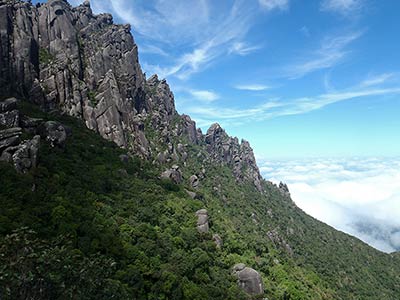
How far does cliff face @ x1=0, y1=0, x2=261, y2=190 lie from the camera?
298ft

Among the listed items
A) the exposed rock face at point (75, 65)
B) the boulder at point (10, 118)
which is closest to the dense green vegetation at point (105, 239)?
the boulder at point (10, 118)

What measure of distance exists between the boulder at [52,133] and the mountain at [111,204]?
0.97 ft

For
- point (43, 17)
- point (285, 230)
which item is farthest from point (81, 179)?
point (285, 230)

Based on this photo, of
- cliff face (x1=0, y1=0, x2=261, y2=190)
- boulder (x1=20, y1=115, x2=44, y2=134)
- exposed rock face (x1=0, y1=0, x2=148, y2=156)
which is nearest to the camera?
boulder (x1=20, y1=115, x2=44, y2=134)

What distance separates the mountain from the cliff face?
0.46m

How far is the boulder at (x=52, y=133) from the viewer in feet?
219

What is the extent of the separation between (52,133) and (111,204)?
21.1 metres

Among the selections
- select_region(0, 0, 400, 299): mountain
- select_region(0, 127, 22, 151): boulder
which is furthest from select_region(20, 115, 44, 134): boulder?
select_region(0, 127, 22, 151): boulder

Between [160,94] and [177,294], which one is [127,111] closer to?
[160,94]

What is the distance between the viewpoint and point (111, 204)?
6059cm

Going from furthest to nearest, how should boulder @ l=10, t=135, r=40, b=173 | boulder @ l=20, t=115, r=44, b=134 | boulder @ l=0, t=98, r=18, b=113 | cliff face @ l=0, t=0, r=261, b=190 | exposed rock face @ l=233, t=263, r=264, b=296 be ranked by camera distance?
cliff face @ l=0, t=0, r=261, b=190
boulder @ l=20, t=115, r=44, b=134
boulder @ l=0, t=98, r=18, b=113
exposed rock face @ l=233, t=263, r=264, b=296
boulder @ l=10, t=135, r=40, b=173

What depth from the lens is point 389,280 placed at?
136625 millimetres

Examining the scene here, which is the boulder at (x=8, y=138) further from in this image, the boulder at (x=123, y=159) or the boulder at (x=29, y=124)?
the boulder at (x=123, y=159)

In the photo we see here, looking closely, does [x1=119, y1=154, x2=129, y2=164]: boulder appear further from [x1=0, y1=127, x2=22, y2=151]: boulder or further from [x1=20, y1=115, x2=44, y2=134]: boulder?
[x1=0, y1=127, x2=22, y2=151]: boulder
